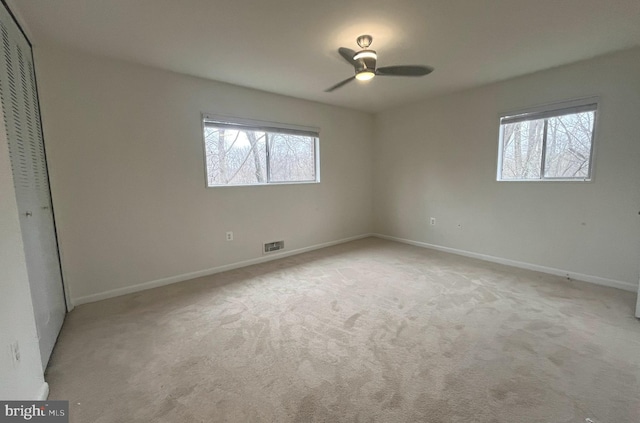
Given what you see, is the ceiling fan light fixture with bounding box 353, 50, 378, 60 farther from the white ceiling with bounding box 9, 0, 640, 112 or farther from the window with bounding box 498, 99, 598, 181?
the window with bounding box 498, 99, 598, 181

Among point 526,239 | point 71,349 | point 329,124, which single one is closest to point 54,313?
point 71,349

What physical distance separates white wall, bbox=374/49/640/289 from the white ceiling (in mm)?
339

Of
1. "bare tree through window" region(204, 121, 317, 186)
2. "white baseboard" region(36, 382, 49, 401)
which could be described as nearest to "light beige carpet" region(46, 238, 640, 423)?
"white baseboard" region(36, 382, 49, 401)

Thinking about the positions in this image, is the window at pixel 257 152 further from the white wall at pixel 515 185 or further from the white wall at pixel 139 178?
the white wall at pixel 515 185

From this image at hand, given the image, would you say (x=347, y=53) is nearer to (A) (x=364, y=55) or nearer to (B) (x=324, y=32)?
(A) (x=364, y=55)

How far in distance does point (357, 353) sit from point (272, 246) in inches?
94.8

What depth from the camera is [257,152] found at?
3.82 meters

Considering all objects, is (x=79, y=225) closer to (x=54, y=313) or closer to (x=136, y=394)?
(x=54, y=313)

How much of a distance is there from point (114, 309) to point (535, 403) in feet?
10.7

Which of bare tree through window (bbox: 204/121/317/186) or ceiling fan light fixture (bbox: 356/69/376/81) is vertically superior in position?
ceiling fan light fixture (bbox: 356/69/376/81)

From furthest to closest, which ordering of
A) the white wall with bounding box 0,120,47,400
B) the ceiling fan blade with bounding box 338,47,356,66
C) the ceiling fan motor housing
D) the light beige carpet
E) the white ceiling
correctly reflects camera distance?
1. the ceiling fan motor housing
2. the ceiling fan blade with bounding box 338,47,356,66
3. the white ceiling
4. the light beige carpet
5. the white wall with bounding box 0,120,47,400

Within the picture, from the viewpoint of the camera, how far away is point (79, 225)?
2621 millimetres

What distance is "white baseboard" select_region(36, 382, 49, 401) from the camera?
1438 mm

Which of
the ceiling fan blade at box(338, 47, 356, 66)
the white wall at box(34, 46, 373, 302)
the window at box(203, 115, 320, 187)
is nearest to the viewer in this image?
the ceiling fan blade at box(338, 47, 356, 66)
